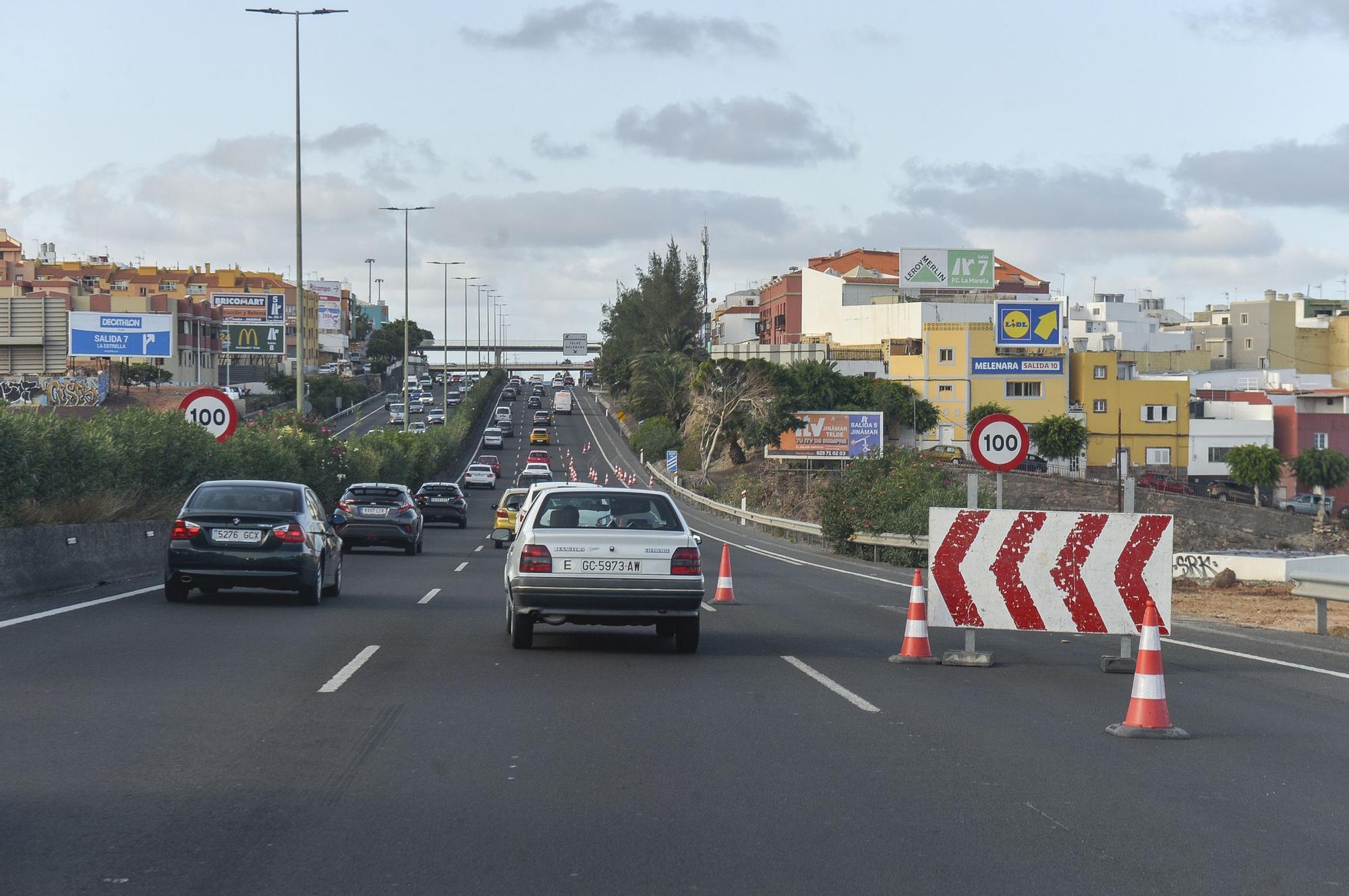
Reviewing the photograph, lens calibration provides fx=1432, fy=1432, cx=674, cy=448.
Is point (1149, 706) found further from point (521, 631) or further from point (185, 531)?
point (185, 531)

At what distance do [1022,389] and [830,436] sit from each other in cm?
2216

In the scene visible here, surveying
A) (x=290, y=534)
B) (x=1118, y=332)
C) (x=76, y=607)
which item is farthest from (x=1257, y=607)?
(x=1118, y=332)

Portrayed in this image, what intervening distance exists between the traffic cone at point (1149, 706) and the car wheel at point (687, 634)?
472 cm

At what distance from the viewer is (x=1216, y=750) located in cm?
898

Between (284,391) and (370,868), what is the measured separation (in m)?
105

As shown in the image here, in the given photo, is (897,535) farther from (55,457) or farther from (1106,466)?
(1106,466)

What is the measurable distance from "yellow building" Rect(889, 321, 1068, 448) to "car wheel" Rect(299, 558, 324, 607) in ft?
250

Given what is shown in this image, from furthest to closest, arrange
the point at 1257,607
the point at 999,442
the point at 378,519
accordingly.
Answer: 1. the point at 378,519
2. the point at 1257,607
3. the point at 999,442

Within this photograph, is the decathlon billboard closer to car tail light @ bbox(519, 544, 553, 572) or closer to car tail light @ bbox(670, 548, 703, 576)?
car tail light @ bbox(519, 544, 553, 572)

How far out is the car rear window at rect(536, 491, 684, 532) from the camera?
536 inches

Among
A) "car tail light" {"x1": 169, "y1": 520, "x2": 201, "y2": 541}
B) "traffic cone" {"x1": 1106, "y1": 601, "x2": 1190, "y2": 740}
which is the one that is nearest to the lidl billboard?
"car tail light" {"x1": 169, "y1": 520, "x2": 201, "y2": 541}

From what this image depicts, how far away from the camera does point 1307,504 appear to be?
277 feet

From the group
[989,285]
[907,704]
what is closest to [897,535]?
[907,704]

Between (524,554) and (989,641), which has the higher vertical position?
(524,554)
